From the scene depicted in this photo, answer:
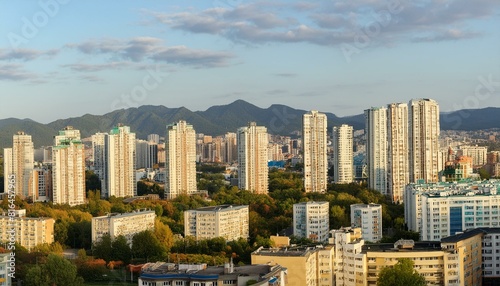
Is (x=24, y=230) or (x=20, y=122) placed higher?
(x=20, y=122)

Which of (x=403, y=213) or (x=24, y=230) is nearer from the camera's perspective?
(x=24, y=230)

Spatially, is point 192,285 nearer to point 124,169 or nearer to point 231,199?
point 231,199

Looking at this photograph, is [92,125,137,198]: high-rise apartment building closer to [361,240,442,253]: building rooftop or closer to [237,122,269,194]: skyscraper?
[237,122,269,194]: skyscraper

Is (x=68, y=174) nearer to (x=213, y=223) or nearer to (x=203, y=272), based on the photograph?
(x=213, y=223)

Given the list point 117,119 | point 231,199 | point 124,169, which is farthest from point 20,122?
point 231,199

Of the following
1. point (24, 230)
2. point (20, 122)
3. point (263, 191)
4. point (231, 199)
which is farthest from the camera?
point (20, 122)

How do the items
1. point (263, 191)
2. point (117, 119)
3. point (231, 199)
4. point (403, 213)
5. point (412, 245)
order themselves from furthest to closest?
1. point (117, 119)
2. point (263, 191)
3. point (231, 199)
4. point (403, 213)
5. point (412, 245)

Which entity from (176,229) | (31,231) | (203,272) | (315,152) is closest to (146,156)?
(315,152)

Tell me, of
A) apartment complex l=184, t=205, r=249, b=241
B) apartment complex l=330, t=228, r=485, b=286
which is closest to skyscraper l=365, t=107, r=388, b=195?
apartment complex l=184, t=205, r=249, b=241
